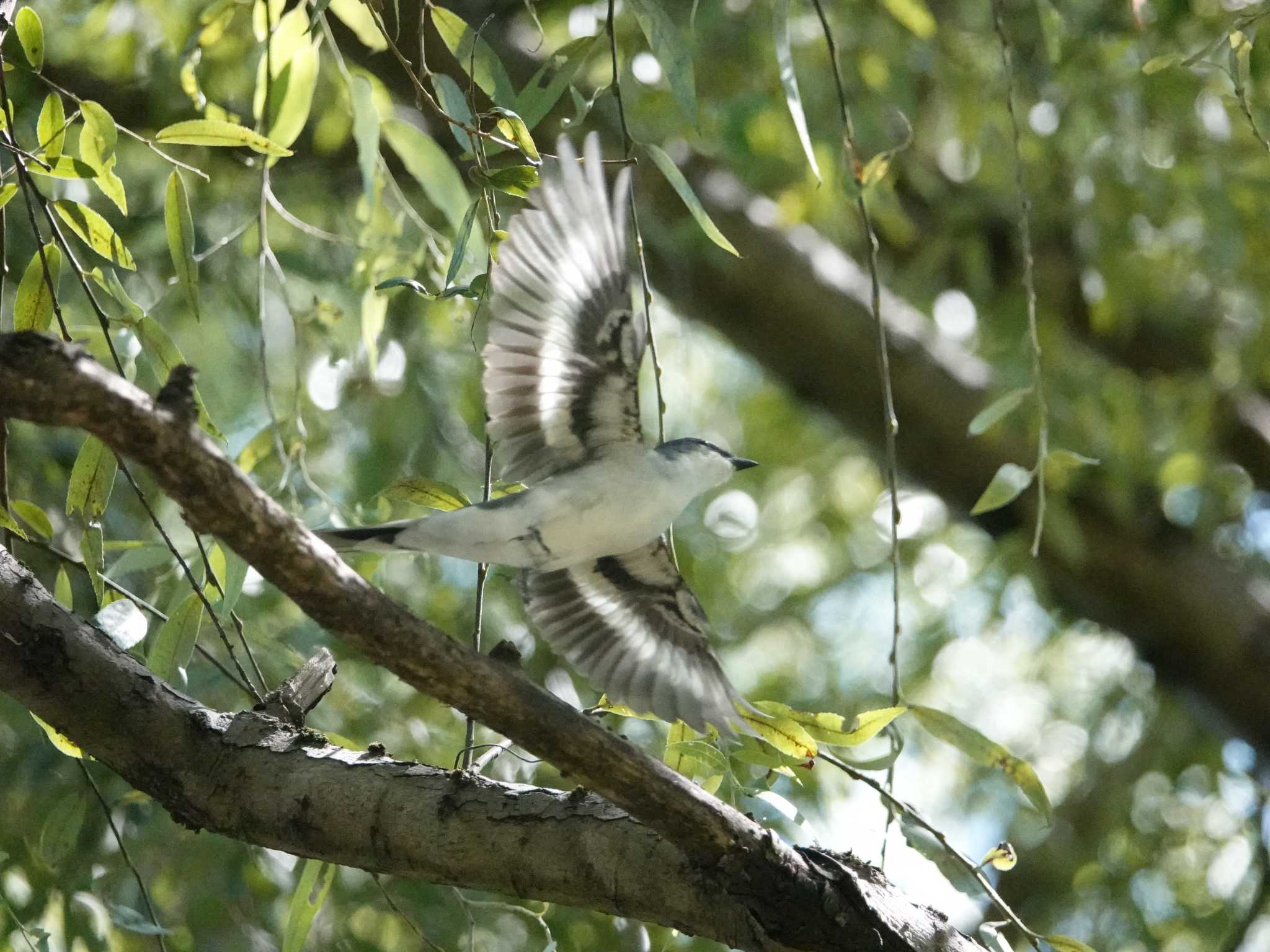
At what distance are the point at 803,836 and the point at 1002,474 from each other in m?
0.54

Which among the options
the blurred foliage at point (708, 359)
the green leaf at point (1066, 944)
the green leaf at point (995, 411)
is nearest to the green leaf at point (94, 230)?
the blurred foliage at point (708, 359)

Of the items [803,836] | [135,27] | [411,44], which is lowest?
[803,836]

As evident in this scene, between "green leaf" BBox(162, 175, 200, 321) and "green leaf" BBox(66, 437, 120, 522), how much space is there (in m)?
0.19

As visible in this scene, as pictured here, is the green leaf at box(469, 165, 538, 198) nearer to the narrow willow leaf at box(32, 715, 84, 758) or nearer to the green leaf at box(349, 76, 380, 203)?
the green leaf at box(349, 76, 380, 203)

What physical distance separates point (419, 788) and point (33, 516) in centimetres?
55

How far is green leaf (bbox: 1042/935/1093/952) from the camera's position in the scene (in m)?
1.49

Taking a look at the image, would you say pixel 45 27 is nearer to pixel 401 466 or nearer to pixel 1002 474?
pixel 401 466

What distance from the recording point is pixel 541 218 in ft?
5.16

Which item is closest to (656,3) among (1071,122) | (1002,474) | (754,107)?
(1002,474)

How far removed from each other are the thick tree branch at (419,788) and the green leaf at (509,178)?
48cm

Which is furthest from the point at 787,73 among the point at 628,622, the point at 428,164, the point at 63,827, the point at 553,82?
the point at 63,827

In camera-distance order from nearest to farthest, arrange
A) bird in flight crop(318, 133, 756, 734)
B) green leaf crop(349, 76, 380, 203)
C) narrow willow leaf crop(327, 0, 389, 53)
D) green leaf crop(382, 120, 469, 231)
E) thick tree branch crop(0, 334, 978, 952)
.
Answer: thick tree branch crop(0, 334, 978, 952) < bird in flight crop(318, 133, 756, 734) < green leaf crop(349, 76, 380, 203) < green leaf crop(382, 120, 469, 231) < narrow willow leaf crop(327, 0, 389, 53)

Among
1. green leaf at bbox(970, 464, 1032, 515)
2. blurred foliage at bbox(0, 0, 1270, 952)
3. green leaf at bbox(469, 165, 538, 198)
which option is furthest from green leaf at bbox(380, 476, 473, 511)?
green leaf at bbox(970, 464, 1032, 515)

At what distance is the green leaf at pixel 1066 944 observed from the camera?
149cm
